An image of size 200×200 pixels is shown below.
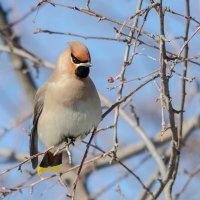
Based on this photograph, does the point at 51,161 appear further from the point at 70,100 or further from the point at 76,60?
the point at 76,60

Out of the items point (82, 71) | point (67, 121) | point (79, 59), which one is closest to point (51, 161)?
point (67, 121)

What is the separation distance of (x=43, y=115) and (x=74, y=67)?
491 mm

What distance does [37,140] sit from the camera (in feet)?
14.6

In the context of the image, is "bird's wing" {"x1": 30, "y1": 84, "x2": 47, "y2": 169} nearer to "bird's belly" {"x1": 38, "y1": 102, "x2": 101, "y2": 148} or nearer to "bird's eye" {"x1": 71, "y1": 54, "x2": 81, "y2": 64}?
"bird's belly" {"x1": 38, "y1": 102, "x2": 101, "y2": 148}

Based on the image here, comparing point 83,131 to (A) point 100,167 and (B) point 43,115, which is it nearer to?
(B) point 43,115

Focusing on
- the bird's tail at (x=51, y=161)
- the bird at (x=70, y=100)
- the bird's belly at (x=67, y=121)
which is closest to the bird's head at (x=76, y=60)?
the bird at (x=70, y=100)

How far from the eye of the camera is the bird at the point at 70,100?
3834mm

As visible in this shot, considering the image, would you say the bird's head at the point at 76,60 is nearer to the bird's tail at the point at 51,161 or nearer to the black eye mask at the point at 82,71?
the black eye mask at the point at 82,71

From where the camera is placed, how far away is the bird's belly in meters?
3.85

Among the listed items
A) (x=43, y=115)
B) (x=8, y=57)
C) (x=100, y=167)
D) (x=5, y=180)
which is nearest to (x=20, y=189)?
(x=43, y=115)

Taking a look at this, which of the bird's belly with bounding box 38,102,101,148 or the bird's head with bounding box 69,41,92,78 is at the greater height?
the bird's head with bounding box 69,41,92,78

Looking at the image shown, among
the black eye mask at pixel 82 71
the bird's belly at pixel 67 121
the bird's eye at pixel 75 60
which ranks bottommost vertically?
the bird's belly at pixel 67 121

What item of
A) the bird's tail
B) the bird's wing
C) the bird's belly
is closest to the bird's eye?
the bird's belly

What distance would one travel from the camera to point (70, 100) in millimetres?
3941
